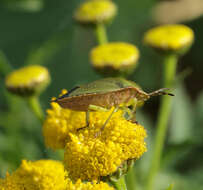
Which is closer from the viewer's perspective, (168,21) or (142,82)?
(142,82)

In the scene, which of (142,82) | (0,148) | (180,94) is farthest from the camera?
(142,82)

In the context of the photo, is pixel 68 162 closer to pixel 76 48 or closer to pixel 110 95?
pixel 110 95

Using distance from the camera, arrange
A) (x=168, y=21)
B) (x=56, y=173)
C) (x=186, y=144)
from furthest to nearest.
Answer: (x=168, y=21), (x=186, y=144), (x=56, y=173)

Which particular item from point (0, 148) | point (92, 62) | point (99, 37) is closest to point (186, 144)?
point (92, 62)

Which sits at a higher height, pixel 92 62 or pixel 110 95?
pixel 110 95

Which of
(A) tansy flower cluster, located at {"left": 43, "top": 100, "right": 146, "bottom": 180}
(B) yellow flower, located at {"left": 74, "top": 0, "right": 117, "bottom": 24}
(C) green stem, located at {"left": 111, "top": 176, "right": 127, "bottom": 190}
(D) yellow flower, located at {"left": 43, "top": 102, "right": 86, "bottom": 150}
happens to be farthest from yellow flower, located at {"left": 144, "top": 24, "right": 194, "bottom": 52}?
(C) green stem, located at {"left": 111, "top": 176, "right": 127, "bottom": 190}

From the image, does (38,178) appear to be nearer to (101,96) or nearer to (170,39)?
(101,96)

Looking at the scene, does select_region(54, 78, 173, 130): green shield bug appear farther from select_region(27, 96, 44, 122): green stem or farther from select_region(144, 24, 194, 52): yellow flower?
select_region(144, 24, 194, 52): yellow flower

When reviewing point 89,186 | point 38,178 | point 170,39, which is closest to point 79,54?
point 170,39
